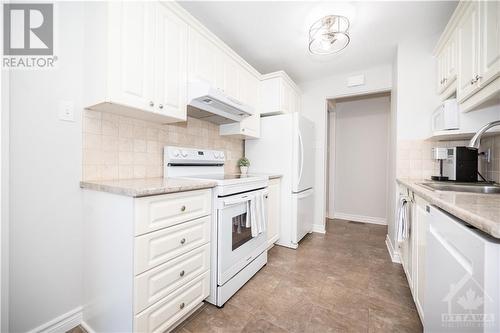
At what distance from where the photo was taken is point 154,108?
1451mm

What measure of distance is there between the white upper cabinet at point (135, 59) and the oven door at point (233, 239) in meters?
0.82

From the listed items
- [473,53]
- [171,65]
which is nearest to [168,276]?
[171,65]

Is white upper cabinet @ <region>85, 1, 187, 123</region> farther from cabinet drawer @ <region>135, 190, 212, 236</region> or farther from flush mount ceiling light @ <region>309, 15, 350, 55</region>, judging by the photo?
flush mount ceiling light @ <region>309, 15, 350, 55</region>

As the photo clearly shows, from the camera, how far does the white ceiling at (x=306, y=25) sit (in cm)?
179

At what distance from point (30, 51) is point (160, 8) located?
2.68 ft

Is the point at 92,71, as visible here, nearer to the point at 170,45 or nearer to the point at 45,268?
the point at 170,45

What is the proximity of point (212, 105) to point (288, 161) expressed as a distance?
1190 millimetres

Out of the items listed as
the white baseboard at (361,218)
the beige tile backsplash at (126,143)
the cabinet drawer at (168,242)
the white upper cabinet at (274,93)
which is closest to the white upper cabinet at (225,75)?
the white upper cabinet at (274,93)

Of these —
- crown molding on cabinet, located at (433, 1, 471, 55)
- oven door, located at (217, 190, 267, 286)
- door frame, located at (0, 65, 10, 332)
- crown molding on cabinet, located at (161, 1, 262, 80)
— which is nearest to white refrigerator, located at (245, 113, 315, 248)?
oven door, located at (217, 190, 267, 286)

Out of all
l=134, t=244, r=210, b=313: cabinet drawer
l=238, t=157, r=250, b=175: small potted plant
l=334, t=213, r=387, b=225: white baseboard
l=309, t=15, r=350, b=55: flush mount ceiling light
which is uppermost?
l=309, t=15, r=350, b=55: flush mount ceiling light

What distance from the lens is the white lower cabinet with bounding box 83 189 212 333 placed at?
107cm

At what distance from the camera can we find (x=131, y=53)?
4.29 feet

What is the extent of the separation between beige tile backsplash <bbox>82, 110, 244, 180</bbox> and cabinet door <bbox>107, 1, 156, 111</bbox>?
33cm

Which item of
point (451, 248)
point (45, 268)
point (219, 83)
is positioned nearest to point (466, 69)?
point (451, 248)
